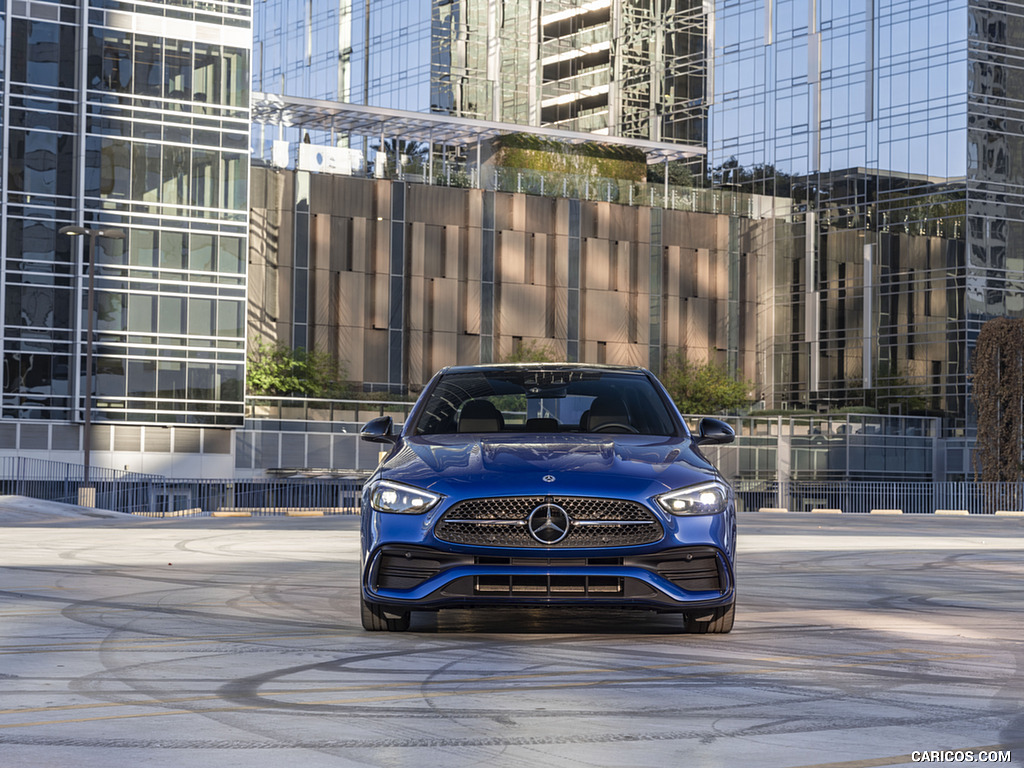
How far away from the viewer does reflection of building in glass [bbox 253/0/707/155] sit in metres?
88.6

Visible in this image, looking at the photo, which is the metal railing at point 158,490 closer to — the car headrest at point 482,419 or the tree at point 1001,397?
the tree at point 1001,397

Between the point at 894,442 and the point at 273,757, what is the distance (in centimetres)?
6450

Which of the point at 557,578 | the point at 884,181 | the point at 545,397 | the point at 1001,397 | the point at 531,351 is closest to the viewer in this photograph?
the point at 557,578

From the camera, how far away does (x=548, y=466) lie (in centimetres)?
864

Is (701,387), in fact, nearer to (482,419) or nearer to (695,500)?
(482,419)

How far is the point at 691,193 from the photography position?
7725 centimetres

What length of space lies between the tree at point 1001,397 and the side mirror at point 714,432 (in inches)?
1496

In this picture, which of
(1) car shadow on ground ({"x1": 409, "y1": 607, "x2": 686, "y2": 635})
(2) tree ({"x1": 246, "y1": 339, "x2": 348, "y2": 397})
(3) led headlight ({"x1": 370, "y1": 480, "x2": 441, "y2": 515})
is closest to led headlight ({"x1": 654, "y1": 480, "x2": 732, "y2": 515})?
(1) car shadow on ground ({"x1": 409, "y1": 607, "x2": 686, "y2": 635})

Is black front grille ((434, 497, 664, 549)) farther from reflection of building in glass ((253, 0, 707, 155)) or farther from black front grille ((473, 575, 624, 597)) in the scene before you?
reflection of building in glass ((253, 0, 707, 155))

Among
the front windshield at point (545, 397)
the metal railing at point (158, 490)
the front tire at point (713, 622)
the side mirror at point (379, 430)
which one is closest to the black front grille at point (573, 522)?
the front tire at point (713, 622)

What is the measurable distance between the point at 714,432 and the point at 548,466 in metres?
1.56

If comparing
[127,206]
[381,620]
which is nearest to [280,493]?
[127,206]

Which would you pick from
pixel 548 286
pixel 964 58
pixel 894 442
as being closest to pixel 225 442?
pixel 548 286

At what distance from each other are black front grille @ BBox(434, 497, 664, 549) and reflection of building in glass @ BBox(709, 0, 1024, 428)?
61.7 meters
